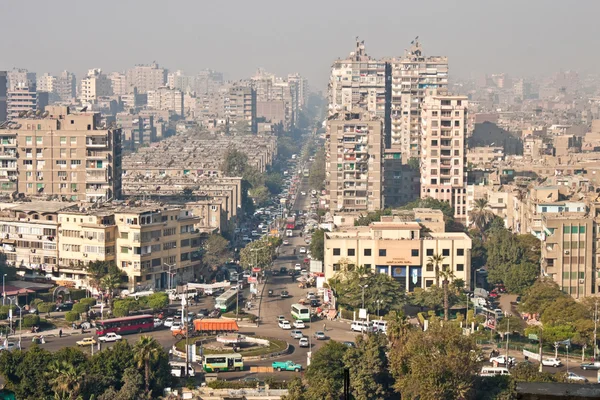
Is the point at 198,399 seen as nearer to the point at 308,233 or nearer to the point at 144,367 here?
the point at 144,367

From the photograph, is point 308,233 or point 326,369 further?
point 308,233

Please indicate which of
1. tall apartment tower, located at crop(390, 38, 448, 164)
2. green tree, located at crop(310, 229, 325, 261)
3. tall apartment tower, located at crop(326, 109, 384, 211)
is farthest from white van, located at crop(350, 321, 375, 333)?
tall apartment tower, located at crop(390, 38, 448, 164)

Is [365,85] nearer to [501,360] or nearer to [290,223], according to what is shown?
[290,223]

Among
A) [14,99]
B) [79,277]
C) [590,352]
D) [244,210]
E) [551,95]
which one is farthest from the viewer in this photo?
[551,95]

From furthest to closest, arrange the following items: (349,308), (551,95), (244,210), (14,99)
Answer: (551,95) → (14,99) → (244,210) → (349,308)

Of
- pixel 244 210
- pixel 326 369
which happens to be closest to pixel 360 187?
pixel 244 210

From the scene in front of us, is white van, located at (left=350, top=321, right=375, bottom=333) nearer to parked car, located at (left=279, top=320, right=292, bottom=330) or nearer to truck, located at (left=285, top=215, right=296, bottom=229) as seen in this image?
parked car, located at (left=279, top=320, right=292, bottom=330)
